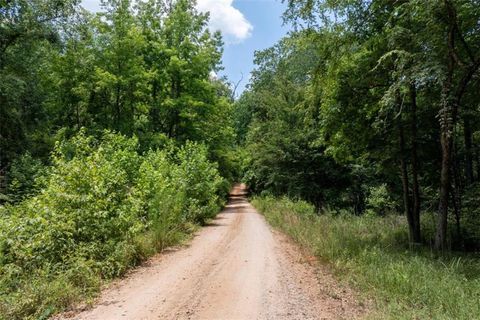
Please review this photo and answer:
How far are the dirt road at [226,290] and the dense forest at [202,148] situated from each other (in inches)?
22.9

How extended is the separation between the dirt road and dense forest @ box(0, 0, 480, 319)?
58cm

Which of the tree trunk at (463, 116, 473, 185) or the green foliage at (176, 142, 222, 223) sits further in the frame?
the green foliage at (176, 142, 222, 223)

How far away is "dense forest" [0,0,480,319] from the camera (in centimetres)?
700

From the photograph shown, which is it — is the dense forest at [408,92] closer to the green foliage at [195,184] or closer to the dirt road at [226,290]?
the dirt road at [226,290]

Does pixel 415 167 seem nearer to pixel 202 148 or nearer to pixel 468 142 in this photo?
pixel 468 142

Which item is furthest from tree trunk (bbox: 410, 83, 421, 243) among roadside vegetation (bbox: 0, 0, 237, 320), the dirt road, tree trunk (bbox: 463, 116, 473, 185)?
roadside vegetation (bbox: 0, 0, 237, 320)

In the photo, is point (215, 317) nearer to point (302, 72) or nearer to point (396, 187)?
point (396, 187)

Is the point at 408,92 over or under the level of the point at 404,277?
over

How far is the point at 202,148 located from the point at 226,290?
13.4 meters

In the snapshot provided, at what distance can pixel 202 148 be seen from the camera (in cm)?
1977

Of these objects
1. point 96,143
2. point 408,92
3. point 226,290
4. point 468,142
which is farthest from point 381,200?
point 226,290

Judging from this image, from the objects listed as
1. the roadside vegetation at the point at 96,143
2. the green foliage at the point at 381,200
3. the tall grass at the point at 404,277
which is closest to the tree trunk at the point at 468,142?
the tall grass at the point at 404,277

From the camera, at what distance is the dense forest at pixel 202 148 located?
276 inches

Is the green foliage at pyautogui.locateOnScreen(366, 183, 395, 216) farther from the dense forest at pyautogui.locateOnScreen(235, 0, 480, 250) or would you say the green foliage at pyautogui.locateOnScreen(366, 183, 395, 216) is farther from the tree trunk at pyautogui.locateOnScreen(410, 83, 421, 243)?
the tree trunk at pyautogui.locateOnScreen(410, 83, 421, 243)
